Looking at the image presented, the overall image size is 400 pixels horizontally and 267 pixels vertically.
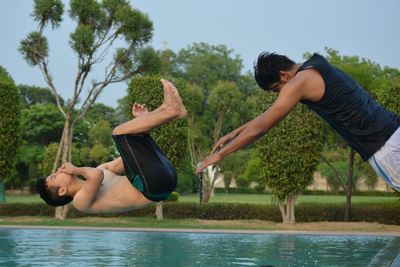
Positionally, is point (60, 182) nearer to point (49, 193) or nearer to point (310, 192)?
point (49, 193)

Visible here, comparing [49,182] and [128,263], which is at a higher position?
[49,182]

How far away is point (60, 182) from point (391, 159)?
137 inches

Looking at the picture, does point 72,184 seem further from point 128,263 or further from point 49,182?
point 128,263

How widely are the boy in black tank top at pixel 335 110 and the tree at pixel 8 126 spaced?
72.4 feet

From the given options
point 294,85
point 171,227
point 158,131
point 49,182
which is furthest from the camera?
point 158,131

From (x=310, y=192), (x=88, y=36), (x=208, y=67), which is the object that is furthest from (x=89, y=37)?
(x=208, y=67)

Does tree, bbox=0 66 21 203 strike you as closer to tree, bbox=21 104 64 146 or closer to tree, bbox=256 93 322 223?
tree, bbox=256 93 322 223

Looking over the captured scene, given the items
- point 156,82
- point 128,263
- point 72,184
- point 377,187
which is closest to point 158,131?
point 156,82

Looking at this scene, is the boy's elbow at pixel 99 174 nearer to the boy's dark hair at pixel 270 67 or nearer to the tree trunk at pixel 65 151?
the boy's dark hair at pixel 270 67

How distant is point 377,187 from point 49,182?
58338 millimetres

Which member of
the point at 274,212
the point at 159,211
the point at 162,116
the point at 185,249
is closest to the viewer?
the point at 162,116

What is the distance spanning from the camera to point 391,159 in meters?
4.56

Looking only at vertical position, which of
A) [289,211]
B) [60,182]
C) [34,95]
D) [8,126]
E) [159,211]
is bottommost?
[159,211]

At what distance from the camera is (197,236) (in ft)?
61.3
